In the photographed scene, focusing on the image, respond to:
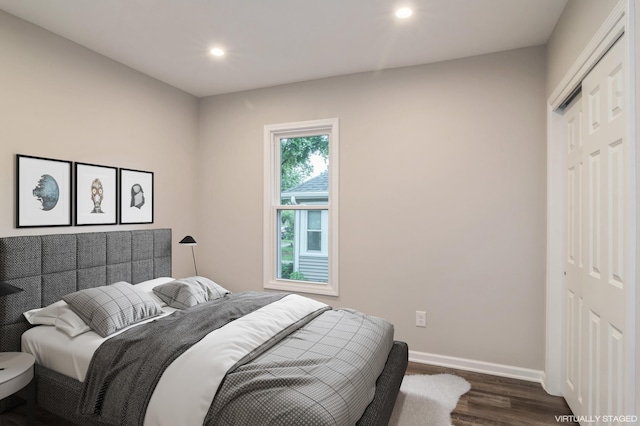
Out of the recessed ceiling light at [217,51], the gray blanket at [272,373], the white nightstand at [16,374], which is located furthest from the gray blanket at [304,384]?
the recessed ceiling light at [217,51]

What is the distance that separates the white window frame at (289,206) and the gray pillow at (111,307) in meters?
1.42

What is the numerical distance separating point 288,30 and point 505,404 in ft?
10.4

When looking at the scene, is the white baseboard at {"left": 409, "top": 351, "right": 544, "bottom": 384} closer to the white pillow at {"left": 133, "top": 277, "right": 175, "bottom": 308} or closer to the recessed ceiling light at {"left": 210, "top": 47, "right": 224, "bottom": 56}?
the white pillow at {"left": 133, "top": 277, "right": 175, "bottom": 308}

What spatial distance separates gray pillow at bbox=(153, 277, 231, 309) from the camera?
2.83m

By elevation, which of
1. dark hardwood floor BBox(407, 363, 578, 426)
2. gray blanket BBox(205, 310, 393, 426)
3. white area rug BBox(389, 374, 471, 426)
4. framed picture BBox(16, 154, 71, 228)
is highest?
framed picture BBox(16, 154, 71, 228)

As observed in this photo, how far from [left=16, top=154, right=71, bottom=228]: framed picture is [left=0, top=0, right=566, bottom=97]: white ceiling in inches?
40.6

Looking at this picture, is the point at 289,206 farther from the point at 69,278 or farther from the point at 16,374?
the point at 16,374

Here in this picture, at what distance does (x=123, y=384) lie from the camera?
1852 millimetres

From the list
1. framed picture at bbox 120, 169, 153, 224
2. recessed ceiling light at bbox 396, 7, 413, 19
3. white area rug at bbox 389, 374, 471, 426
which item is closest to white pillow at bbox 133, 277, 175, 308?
framed picture at bbox 120, 169, 153, 224

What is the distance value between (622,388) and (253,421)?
154 centimetres

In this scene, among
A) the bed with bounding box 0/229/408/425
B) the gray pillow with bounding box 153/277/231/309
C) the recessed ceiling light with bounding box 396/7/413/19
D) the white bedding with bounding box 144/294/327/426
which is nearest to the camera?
the white bedding with bounding box 144/294/327/426

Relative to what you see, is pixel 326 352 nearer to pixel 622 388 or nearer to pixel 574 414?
pixel 622 388

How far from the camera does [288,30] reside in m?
2.64

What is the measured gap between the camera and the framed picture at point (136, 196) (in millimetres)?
3228
